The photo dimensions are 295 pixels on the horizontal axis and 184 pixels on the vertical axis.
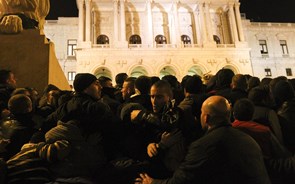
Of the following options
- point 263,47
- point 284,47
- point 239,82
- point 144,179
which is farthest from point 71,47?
point 144,179

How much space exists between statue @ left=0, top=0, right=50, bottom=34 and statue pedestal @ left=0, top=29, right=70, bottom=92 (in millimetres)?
195

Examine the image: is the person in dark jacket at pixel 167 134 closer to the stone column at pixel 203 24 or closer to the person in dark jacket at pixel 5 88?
the person in dark jacket at pixel 5 88

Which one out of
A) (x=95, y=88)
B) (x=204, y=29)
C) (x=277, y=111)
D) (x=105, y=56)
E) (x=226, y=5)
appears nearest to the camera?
(x=95, y=88)

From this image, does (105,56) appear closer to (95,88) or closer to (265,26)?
(265,26)

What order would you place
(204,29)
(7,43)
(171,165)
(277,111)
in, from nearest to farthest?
(171,165) → (277,111) → (7,43) → (204,29)

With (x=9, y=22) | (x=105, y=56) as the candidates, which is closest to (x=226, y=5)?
(x=105, y=56)

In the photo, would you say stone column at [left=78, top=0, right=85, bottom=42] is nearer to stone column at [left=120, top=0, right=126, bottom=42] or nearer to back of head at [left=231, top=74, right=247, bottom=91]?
stone column at [left=120, top=0, right=126, bottom=42]

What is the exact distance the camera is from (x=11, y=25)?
7.14 meters

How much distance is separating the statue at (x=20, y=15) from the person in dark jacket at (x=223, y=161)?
6.24m

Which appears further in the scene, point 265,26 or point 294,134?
point 265,26

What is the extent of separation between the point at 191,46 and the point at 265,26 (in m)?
13.8

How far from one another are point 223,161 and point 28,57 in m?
6.02

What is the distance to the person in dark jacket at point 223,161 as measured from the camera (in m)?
2.52

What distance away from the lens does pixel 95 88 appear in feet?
11.6
